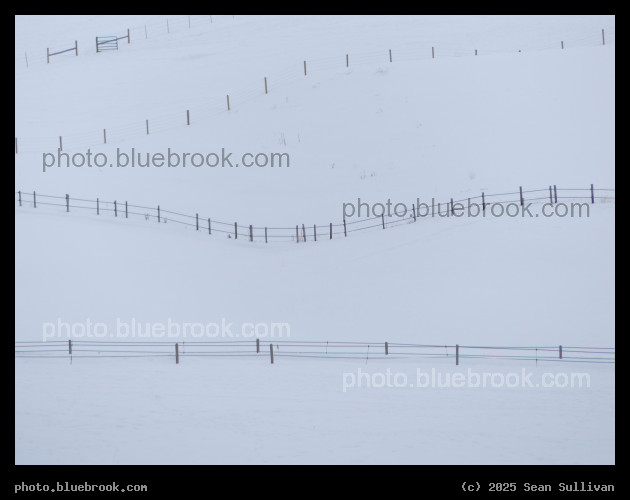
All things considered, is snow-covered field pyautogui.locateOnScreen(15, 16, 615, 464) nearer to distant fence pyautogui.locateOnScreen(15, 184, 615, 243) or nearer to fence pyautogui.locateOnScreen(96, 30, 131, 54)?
distant fence pyautogui.locateOnScreen(15, 184, 615, 243)

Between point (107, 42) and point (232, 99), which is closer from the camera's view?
point (232, 99)

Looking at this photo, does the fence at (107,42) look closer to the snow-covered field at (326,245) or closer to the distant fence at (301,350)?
the snow-covered field at (326,245)

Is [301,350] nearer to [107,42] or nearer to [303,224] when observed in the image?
[303,224]

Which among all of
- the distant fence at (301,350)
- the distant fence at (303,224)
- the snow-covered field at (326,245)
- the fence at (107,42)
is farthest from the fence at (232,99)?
the distant fence at (301,350)

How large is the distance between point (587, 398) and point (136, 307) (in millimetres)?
11816

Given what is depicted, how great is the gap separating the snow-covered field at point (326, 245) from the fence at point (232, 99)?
23cm

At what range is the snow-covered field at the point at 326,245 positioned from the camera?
16.7m

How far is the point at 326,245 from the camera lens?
30.0 metres

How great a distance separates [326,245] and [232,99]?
17.9 metres

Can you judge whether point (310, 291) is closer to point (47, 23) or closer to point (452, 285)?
→ point (452, 285)

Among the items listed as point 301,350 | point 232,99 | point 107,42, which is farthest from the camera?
point 107,42

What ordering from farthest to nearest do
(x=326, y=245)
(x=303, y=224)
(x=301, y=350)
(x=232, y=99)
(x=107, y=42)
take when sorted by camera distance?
(x=107, y=42) → (x=232, y=99) → (x=303, y=224) → (x=326, y=245) → (x=301, y=350)

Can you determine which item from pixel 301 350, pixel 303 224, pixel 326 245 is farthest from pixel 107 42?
pixel 301 350

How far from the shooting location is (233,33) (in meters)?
58.8
